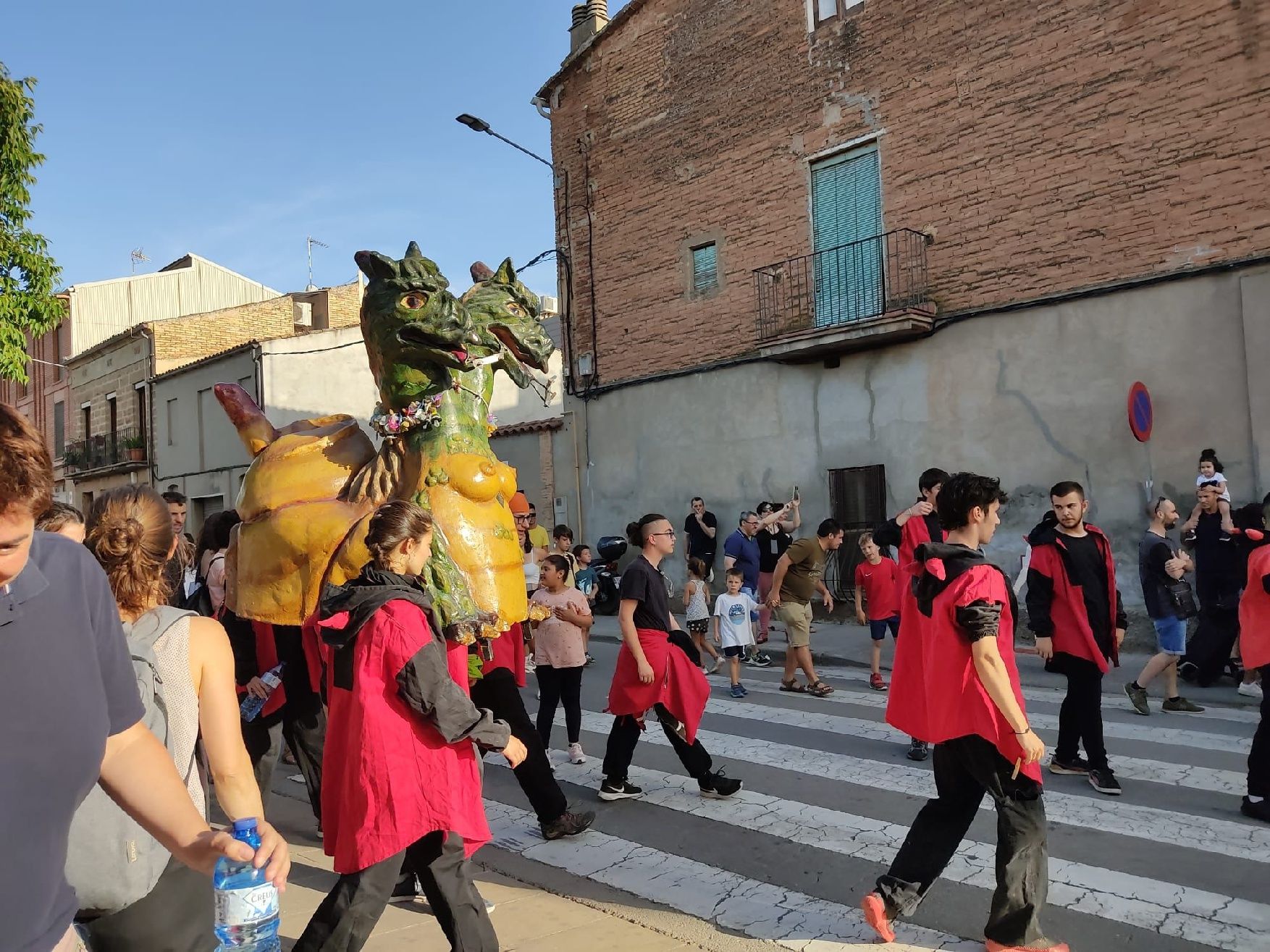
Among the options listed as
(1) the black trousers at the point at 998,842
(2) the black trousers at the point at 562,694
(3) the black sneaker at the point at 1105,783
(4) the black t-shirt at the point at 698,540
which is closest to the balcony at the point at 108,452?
(4) the black t-shirt at the point at 698,540

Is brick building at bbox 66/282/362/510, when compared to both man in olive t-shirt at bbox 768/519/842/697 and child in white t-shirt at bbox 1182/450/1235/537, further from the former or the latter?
child in white t-shirt at bbox 1182/450/1235/537

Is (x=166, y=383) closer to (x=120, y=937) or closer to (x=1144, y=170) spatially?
(x=1144, y=170)

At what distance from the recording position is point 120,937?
220 cm

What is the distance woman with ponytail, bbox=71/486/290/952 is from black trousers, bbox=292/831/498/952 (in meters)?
0.91

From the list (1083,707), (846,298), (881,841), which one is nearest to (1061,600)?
(1083,707)

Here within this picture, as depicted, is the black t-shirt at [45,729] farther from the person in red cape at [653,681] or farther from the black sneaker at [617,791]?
the black sneaker at [617,791]

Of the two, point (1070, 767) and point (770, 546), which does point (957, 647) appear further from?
point (770, 546)

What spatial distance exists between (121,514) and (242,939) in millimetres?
1135

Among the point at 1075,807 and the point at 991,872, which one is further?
the point at 1075,807

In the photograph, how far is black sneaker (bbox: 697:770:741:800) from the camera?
573 cm

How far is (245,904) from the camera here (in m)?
2.11

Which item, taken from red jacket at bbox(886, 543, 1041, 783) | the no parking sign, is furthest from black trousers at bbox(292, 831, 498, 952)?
the no parking sign

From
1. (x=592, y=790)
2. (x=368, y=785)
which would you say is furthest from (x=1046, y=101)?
(x=368, y=785)

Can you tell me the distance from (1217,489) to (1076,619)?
3819 mm
